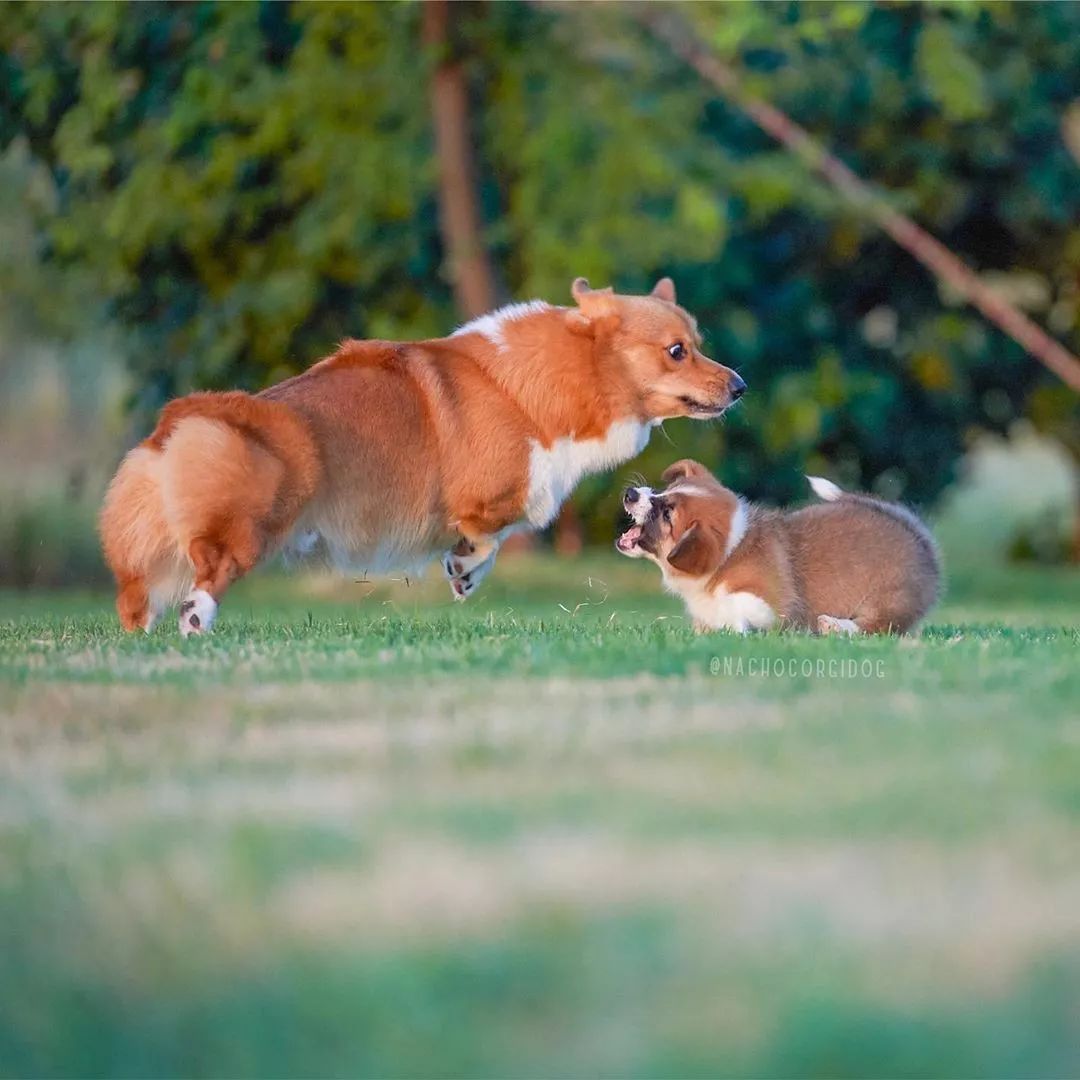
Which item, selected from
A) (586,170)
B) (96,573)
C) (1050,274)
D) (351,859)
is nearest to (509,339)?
(351,859)

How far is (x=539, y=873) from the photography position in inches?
157

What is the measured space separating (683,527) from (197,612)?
2.06 m

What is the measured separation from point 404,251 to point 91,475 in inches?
161

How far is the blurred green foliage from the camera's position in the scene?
1725 centimetres

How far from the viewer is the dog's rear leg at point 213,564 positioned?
784 centimetres

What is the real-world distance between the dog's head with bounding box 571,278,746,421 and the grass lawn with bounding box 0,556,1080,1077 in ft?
8.97

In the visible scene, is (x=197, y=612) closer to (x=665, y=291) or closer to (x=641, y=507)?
A: (x=641, y=507)

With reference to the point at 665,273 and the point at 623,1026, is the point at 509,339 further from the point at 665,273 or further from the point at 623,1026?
the point at 665,273

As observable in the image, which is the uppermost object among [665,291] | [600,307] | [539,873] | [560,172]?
[539,873]

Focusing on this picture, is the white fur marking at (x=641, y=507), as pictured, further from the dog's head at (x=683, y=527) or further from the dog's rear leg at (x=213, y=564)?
the dog's rear leg at (x=213, y=564)

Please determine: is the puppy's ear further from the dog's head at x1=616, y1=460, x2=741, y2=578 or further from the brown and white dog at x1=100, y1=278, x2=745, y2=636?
the brown and white dog at x1=100, y1=278, x2=745, y2=636

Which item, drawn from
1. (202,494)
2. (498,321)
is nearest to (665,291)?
(498,321)

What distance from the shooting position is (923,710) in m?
5.78

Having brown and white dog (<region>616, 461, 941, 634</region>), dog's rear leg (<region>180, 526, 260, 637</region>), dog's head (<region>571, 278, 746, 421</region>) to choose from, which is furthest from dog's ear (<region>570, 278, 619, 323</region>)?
dog's rear leg (<region>180, 526, 260, 637</region>)
